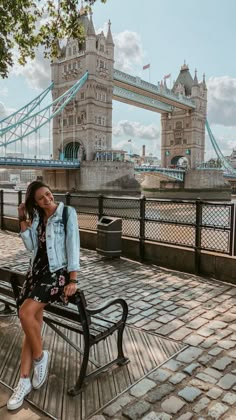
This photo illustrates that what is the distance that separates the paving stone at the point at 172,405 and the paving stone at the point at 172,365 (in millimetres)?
394

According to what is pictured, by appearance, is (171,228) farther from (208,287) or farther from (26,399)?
(26,399)

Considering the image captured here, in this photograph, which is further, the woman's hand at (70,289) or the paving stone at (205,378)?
the paving stone at (205,378)

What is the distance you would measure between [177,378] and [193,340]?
28.3 inches

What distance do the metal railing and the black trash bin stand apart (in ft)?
1.08

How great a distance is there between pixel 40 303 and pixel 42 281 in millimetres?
155

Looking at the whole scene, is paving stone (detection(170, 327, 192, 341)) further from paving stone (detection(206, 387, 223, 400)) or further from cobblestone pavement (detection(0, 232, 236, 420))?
paving stone (detection(206, 387, 223, 400))

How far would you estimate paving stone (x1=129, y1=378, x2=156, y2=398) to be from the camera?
8.43 ft

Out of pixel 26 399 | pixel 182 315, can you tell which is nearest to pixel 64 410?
pixel 26 399

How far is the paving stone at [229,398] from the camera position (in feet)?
8.16

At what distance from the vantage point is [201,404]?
2457 mm

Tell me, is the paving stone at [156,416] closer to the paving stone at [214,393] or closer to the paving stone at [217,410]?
the paving stone at [217,410]

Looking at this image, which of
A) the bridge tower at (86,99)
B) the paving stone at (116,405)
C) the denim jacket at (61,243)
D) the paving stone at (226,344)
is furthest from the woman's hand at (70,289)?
the bridge tower at (86,99)

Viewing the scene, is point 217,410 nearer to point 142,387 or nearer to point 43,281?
point 142,387

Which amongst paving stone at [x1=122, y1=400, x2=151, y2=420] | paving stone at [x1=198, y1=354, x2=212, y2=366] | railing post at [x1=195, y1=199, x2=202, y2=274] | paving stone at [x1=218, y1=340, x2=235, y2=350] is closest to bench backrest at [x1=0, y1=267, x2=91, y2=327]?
paving stone at [x1=122, y1=400, x2=151, y2=420]
